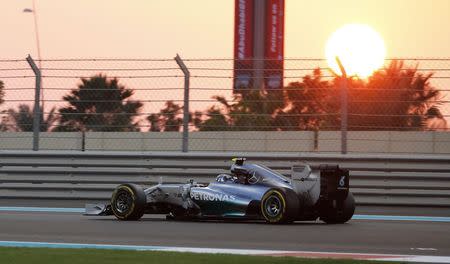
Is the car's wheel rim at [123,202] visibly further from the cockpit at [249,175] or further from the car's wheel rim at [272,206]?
the car's wheel rim at [272,206]

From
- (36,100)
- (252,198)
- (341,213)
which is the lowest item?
(341,213)

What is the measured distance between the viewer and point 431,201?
641 inches

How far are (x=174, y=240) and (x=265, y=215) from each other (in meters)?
2.51

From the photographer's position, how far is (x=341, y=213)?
13477 millimetres

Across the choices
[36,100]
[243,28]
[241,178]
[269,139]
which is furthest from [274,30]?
[241,178]

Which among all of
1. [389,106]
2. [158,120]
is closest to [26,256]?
[158,120]

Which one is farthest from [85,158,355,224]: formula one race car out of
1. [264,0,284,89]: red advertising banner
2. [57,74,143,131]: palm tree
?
[264,0,284,89]: red advertising banner

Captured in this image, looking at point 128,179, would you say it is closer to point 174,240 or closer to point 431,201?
point 431,201

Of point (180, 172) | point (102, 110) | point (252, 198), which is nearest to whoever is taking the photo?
point (252, 198)

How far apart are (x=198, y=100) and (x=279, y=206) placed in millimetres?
4822

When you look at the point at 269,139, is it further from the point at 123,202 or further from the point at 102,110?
the point at 123,202

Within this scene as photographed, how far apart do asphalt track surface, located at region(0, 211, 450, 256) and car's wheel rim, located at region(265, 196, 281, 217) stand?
176 millimetres

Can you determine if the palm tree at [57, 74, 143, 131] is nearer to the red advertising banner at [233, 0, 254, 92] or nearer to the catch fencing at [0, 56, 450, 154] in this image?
the catch fencing at [0, 56, 450, 154]

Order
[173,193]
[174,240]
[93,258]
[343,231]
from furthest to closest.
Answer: [173,193] < [343,231] < [174,240] < [93,258]
